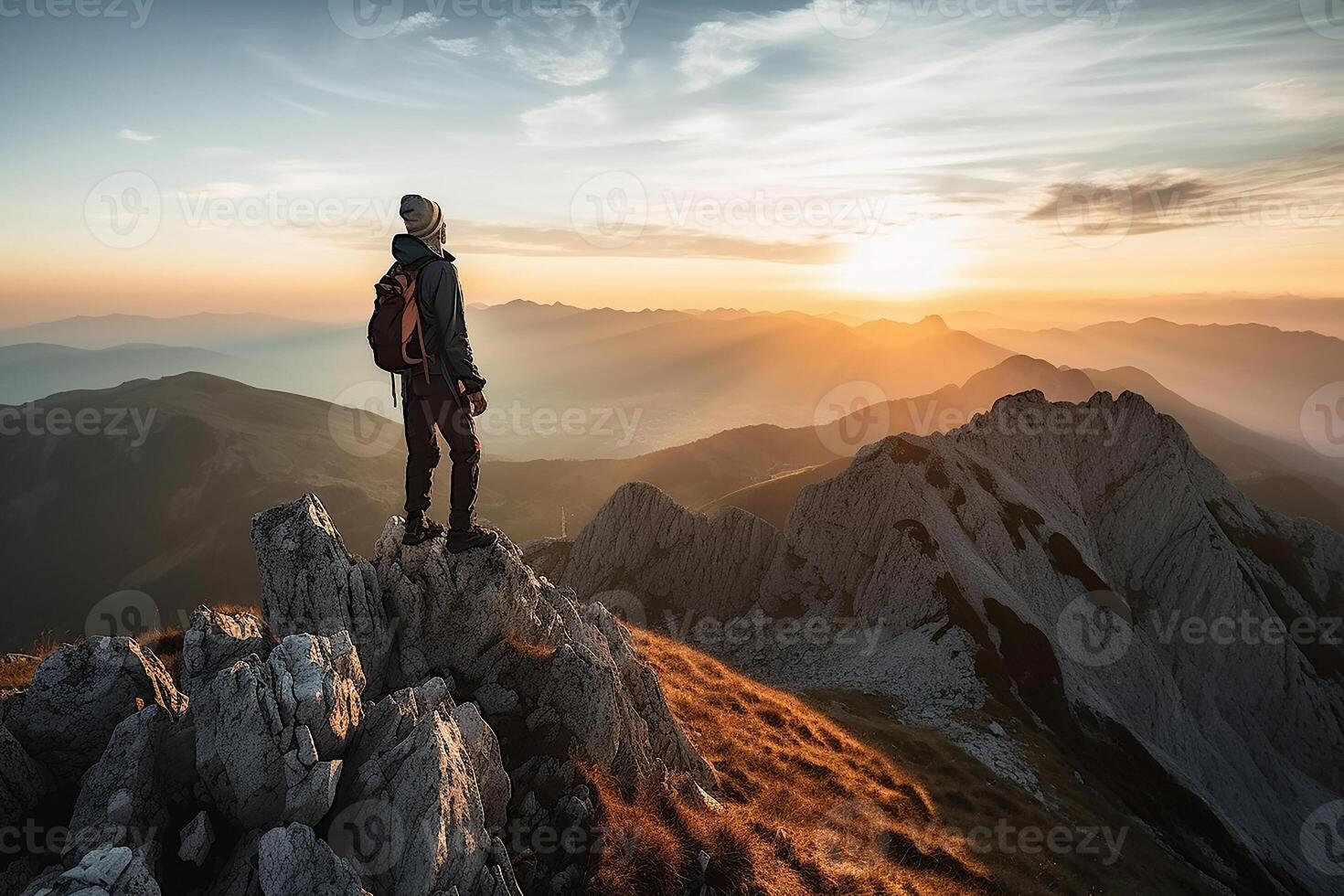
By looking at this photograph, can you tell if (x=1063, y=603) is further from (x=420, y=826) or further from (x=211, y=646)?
(x=211, y=646)

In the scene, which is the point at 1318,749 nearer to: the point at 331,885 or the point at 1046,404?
the point at 1046,404

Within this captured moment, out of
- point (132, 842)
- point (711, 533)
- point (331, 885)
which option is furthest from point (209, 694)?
point (711, 533)

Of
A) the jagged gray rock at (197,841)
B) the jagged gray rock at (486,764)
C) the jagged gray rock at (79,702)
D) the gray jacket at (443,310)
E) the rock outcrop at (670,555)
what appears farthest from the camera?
the rock outcrop at (670,555)

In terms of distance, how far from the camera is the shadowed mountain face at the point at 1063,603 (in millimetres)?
41094

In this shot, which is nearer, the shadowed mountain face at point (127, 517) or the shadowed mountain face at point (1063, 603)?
the shadowed mountain face at point (1063, 603)

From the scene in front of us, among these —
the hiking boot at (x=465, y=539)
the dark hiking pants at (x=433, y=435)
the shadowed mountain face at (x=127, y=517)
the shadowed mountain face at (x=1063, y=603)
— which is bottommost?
the shadowed mountain face at (x=127, y=517)

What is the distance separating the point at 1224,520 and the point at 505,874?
267 feet

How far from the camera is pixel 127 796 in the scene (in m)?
8.05

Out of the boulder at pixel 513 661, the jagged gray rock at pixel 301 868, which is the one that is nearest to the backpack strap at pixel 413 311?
the boulder at pixel 513 661

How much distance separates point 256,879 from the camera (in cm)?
781

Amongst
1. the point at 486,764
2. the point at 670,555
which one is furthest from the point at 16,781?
the point at 670,555

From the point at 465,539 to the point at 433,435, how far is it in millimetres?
2706

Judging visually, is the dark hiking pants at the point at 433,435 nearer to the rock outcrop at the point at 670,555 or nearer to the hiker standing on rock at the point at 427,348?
the hiker standing on rock at the point at 427,348

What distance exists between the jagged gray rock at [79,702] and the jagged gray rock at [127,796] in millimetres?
1125
